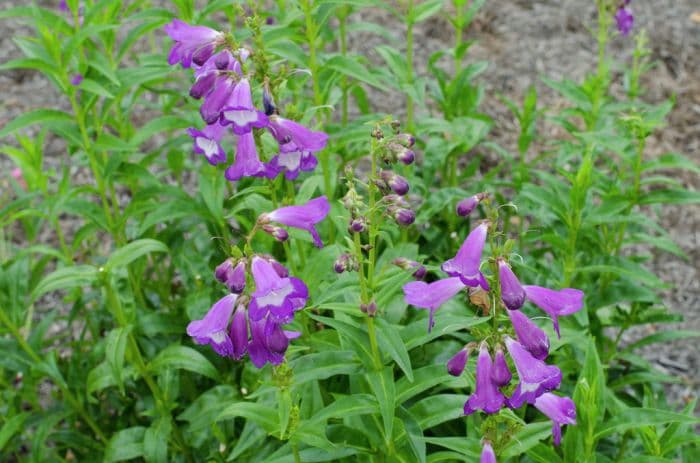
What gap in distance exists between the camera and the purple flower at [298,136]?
3375 mm

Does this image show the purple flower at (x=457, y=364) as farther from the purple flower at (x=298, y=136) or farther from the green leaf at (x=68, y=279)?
the green leaf at (x=68, y=279)

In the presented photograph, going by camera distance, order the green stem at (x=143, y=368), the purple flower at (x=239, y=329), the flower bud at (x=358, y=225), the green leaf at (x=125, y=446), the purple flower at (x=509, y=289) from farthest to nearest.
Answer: the green leaf at (x=125, y=446) → the green stem at (x=143, y=368) → the purple flower at (x=239, y=329) → the flower bud at (x=358, y=225) → the purple flower at (x=509, y=289)

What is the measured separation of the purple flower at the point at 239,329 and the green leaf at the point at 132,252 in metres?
1.31

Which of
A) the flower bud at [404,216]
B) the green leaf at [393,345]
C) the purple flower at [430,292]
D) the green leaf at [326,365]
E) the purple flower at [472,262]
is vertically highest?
the flower bud at [404,216]

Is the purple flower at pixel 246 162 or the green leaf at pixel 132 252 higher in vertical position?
the purple flower at pixel 246 162

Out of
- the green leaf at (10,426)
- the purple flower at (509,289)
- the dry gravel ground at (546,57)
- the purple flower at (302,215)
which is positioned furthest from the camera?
the dry gravel ground at (546,57)

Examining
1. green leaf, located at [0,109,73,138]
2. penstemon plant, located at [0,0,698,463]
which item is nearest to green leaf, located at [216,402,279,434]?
penstemon plant, located at [0,0,698,463]

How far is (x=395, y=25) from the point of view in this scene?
9.49m

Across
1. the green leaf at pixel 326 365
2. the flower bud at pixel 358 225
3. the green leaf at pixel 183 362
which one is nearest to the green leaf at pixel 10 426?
the green leaf at pixel 183 362

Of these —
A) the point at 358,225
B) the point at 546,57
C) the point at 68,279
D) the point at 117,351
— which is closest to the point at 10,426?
the point at 117,351

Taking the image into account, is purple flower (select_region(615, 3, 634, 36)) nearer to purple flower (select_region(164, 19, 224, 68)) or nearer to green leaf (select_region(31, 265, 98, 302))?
purple flower (select_region(164, 19, 224, 68))

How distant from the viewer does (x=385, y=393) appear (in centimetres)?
327

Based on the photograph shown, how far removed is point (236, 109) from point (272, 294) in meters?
0.79

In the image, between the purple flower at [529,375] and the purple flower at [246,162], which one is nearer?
the purple flower at [529,375]
